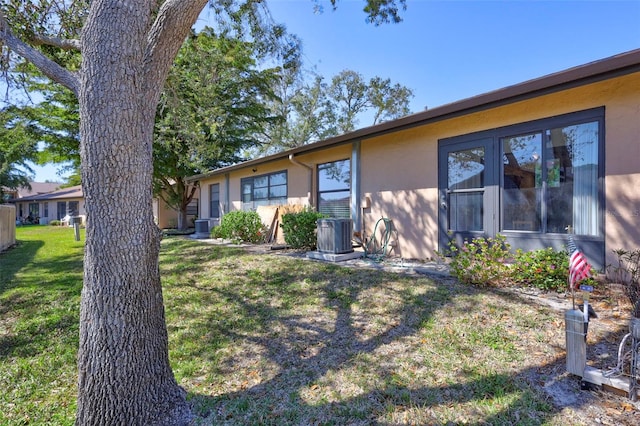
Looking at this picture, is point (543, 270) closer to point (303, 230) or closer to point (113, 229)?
point (303, 230)

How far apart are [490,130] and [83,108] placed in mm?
5751

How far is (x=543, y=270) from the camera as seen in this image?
428 cm

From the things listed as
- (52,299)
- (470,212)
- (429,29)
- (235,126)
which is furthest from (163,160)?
(470,212)

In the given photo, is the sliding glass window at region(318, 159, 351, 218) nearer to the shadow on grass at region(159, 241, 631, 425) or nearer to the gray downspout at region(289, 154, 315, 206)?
the gray downspout at region(289, 154, 315, 206)

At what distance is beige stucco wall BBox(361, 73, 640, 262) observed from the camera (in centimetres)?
415

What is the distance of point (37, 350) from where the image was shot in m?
3.56

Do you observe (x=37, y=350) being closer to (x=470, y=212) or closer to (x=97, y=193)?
(x=97, y=193)

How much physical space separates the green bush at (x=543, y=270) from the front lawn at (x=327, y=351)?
60cm

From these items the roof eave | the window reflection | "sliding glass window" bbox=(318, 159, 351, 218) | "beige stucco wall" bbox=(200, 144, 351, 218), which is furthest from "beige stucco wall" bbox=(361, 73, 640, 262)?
"beige stucco wall" bbox=(200, 144, 351, 218)

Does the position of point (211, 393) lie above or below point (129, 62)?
below

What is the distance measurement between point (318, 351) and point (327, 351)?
0.09 meters

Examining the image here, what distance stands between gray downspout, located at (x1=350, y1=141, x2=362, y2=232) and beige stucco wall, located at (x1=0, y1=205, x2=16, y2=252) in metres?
10.8

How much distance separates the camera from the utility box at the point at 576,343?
2393 millimetres

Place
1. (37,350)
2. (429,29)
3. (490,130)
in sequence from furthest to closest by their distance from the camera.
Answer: (429,29), (490,130), (37,350)
